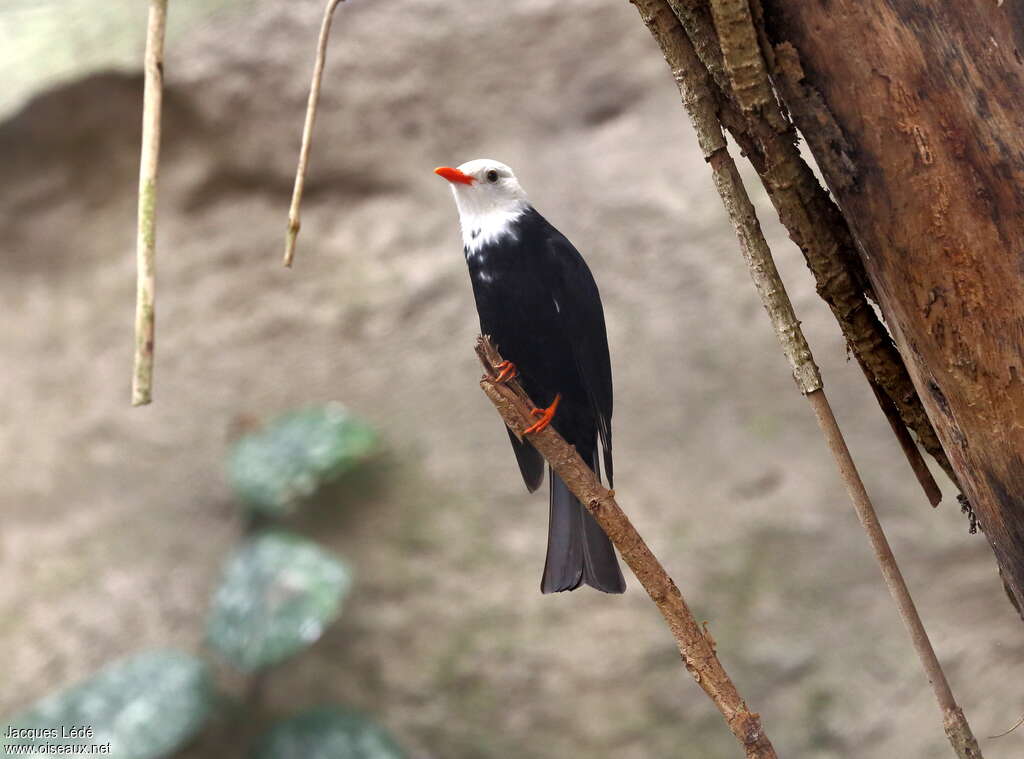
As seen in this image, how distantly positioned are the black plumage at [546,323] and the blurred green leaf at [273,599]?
1.57 m

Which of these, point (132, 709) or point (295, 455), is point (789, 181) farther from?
point (132, 709)

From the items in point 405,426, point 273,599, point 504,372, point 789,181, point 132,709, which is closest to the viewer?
point 789,181

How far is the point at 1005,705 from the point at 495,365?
2144 millimetres

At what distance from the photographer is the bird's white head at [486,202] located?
4.88ft

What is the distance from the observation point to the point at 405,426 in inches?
126

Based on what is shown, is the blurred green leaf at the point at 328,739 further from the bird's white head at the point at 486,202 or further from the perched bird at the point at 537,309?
the bird's white head at the point at 486,202

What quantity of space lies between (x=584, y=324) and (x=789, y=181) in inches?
16.1

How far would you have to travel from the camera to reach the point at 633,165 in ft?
11.0

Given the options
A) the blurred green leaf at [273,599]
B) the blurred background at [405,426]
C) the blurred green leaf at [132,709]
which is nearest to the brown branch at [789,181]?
the blurred background at [405,426]

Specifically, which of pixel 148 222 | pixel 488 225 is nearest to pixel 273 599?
pixel 488 225

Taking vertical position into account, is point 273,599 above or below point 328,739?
above

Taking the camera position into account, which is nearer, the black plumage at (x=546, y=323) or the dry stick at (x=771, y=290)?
the dry stick at (x=771, y=290)

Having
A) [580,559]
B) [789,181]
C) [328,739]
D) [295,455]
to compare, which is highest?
[789,181]

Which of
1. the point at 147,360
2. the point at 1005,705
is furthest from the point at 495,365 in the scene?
the point at 1005,705
